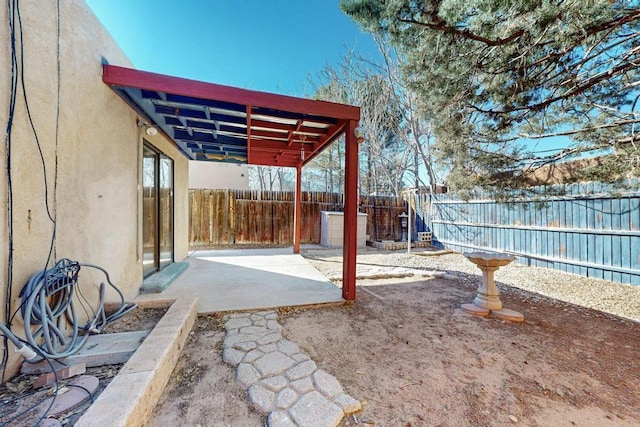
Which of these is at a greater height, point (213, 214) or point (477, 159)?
point (477, 159)

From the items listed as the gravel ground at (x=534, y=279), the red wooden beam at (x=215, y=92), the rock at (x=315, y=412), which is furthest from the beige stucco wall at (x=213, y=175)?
the rock at (x=315, y=412)

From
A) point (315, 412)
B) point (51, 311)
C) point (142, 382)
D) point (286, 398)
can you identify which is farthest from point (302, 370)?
point (51, 311)

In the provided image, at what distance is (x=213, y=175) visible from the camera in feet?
39.2

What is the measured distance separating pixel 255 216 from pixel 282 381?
22.4 ft

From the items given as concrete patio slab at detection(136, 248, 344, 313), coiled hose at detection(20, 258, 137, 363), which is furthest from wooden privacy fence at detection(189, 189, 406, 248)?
coiled hose at detection(20, 258, 137, 363)

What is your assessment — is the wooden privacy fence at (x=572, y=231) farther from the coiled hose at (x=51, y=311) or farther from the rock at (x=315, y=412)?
the coiled hose at (x=51, y=311)

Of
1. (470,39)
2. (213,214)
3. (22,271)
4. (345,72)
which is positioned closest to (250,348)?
(22,271)

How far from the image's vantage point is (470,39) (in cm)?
298

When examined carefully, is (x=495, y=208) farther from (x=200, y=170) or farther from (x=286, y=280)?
(x=200, y=170)

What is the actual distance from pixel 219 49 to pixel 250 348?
737 cm

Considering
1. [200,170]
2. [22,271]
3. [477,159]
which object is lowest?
[22,271]

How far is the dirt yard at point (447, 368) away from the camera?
1479 mm

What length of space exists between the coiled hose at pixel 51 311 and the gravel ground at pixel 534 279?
3.63 meters

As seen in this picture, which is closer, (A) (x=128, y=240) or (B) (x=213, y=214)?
(A) (x=128, y=240)
